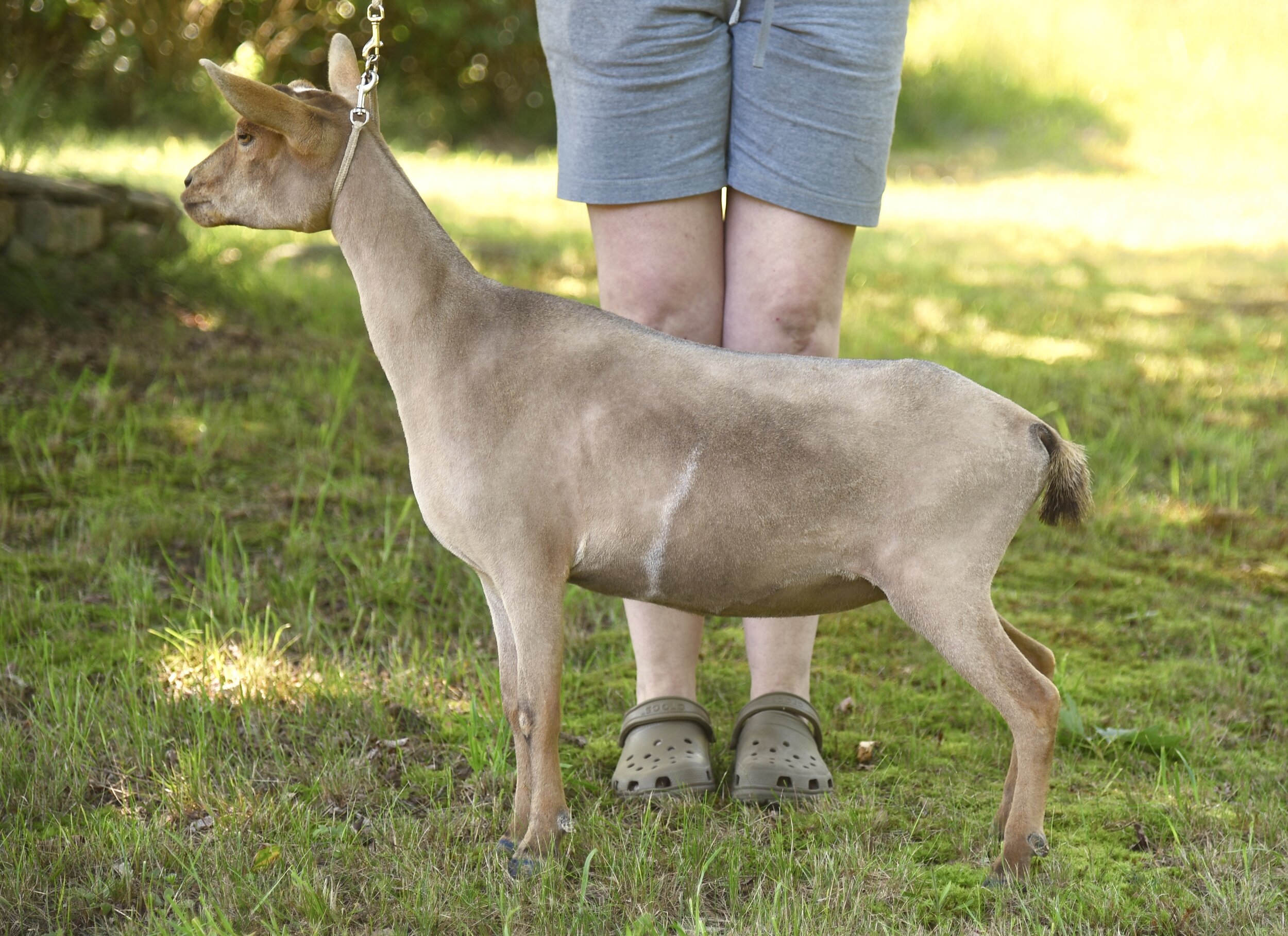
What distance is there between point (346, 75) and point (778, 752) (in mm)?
1769

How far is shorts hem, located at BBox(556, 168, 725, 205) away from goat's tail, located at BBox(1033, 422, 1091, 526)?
1.00 meters

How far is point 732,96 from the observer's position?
2.83 m

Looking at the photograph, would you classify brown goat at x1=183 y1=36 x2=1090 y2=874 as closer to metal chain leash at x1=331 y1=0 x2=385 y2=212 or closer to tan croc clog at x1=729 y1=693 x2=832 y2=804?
metal chain leash at x1=331 y1=0 x2=385 y2=212

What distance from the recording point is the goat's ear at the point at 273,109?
2.16 meters

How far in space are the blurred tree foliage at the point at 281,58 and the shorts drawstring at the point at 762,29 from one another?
323 inches

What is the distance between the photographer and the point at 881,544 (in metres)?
2.23

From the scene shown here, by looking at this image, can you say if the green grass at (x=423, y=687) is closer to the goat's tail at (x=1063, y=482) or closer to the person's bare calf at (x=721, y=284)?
the person's bare calf at (x=721, y=284)

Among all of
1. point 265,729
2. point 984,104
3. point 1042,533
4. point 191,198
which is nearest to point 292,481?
point 265,729

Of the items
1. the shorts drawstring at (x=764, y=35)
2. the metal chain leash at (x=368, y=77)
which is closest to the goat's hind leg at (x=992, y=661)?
the shorts drawstring at (x=764, y=35)

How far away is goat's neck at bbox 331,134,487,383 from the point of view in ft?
7.80

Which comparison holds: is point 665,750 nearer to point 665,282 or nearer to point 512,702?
point 512,702

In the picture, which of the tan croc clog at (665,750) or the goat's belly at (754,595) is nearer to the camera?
the goat's belly at (754,595)

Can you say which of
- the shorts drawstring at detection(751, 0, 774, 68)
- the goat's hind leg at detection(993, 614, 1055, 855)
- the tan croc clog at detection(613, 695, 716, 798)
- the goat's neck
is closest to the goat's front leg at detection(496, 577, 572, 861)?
the tan croc clog at detection(613, 695, 716, 798)

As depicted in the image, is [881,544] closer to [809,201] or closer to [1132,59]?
[809,201]
